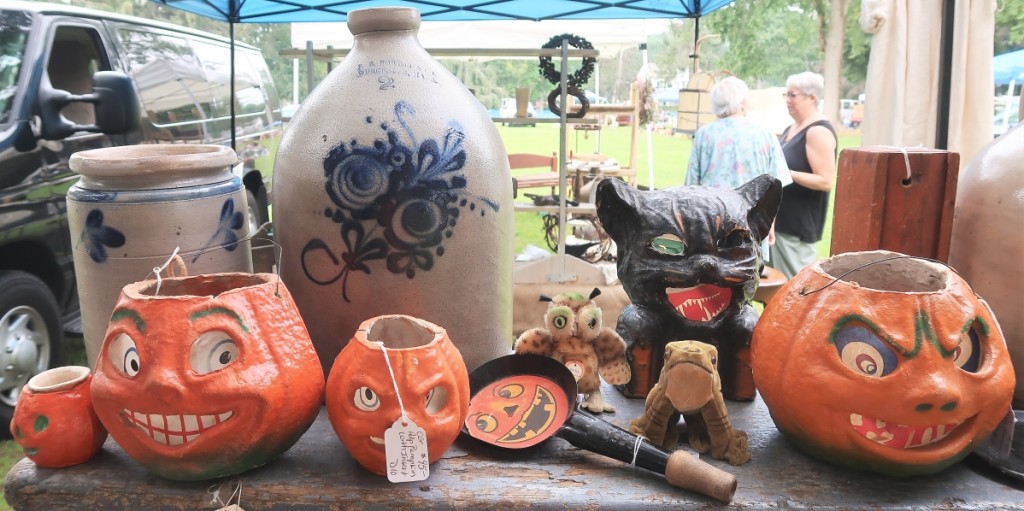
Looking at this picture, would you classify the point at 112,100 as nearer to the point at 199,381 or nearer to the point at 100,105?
the point at 100,105

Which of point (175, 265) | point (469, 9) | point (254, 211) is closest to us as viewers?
point (175, 265)

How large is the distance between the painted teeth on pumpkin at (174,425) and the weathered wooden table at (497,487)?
0.09 m

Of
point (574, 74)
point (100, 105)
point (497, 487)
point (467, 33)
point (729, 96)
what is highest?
point (467, 33)

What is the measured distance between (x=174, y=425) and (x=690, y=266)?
845 mm

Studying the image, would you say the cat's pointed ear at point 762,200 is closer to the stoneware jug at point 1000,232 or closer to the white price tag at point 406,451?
the stoneware jug at point 1000,232

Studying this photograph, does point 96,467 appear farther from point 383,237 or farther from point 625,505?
point 625,505

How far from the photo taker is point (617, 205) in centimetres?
129

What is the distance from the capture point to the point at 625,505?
3.29ft

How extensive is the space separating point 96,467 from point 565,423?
73 centimetres

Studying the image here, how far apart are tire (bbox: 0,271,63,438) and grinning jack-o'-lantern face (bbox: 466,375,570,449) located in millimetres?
1904

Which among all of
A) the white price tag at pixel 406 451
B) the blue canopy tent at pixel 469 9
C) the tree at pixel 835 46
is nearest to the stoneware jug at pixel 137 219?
the white price tag at pixel 406 451

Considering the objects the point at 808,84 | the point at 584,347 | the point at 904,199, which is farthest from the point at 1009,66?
the point at 584,347

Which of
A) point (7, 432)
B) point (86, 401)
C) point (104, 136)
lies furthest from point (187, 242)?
point (104, 136)

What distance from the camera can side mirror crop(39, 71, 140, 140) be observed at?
2529 mm
